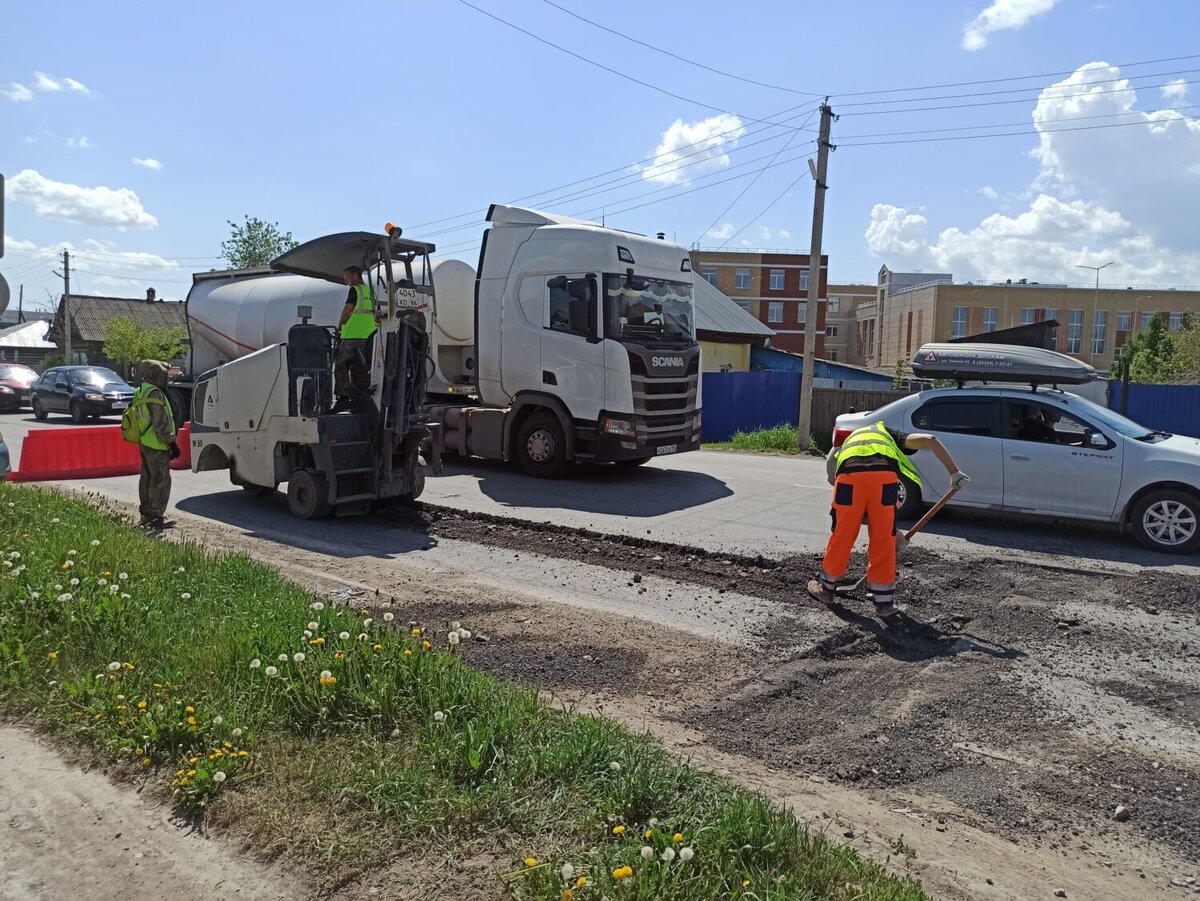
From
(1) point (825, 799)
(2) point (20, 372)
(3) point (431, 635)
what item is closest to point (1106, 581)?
(1) point (825, 799)

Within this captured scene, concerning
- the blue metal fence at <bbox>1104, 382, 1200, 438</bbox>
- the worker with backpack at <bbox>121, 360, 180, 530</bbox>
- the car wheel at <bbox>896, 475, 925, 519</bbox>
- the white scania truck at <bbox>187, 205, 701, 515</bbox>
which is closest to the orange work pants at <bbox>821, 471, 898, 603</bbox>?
the car wheel at <bbox>896, 475, 925, 519</bbox>

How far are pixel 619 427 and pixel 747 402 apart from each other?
12.8 m

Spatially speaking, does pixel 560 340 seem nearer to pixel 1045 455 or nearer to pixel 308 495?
pixel 308 495

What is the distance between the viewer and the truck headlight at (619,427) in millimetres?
12930

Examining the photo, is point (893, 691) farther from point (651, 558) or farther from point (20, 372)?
point (20, 372)

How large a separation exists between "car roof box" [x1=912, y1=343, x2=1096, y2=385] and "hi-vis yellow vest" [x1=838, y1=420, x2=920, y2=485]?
3.66 m

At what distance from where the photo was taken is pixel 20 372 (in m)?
31.1

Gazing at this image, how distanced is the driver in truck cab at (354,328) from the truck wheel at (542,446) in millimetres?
3866

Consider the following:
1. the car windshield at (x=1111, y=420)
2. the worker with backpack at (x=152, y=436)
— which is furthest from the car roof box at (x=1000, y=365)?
the worker with backpack at (x=152, y=436)

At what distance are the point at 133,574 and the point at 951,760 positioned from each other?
5.25 m

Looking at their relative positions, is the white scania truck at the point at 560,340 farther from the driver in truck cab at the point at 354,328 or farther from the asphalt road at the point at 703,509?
the driver in truck cab at the point at 354,328

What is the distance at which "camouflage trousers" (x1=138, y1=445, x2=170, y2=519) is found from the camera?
388 inches

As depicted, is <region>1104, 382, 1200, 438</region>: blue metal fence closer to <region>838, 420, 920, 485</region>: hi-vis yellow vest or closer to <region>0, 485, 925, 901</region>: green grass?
<region>838, 420, 920, 485</region>: hi-vis yellow vest

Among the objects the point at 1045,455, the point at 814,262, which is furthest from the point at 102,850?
the point at 814,262
